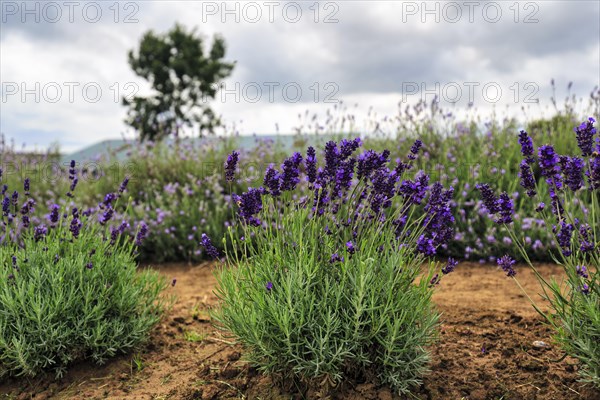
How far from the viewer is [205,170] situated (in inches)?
317

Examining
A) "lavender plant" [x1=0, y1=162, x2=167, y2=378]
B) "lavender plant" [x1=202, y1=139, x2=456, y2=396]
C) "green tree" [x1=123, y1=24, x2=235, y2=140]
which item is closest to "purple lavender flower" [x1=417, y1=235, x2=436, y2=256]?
"lavender plant" [x1=202, y1=139, x2=456, y2=396]

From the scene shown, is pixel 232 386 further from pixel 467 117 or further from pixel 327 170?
pixel 467 117

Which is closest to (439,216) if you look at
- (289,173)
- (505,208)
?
(505,208)

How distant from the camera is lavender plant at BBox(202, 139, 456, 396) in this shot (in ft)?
8.41

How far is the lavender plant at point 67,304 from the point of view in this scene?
3.29 m

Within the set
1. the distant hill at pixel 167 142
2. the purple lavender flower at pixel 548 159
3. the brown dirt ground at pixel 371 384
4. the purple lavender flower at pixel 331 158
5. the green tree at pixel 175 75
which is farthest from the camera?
the green tree at pixel 175 75

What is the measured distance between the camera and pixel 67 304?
10.8ft

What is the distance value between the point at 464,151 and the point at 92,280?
18.4 ft

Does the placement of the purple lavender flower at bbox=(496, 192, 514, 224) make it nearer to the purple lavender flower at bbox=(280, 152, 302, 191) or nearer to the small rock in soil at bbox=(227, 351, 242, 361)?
the purple lavender flower at bbox=(280, 152, 302, 191)

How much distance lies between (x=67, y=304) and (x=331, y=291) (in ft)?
5.70

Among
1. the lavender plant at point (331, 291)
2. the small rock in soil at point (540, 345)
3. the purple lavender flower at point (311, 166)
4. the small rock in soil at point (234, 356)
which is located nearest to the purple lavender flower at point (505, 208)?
the lavender plant at point (331, 291)

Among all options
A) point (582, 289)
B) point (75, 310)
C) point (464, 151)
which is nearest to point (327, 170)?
point (582, 289)

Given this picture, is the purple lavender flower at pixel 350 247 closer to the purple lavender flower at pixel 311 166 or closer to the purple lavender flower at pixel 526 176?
the purple lavender flower at pixel 311 166

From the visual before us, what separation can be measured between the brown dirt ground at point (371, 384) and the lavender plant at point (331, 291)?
18 cm
